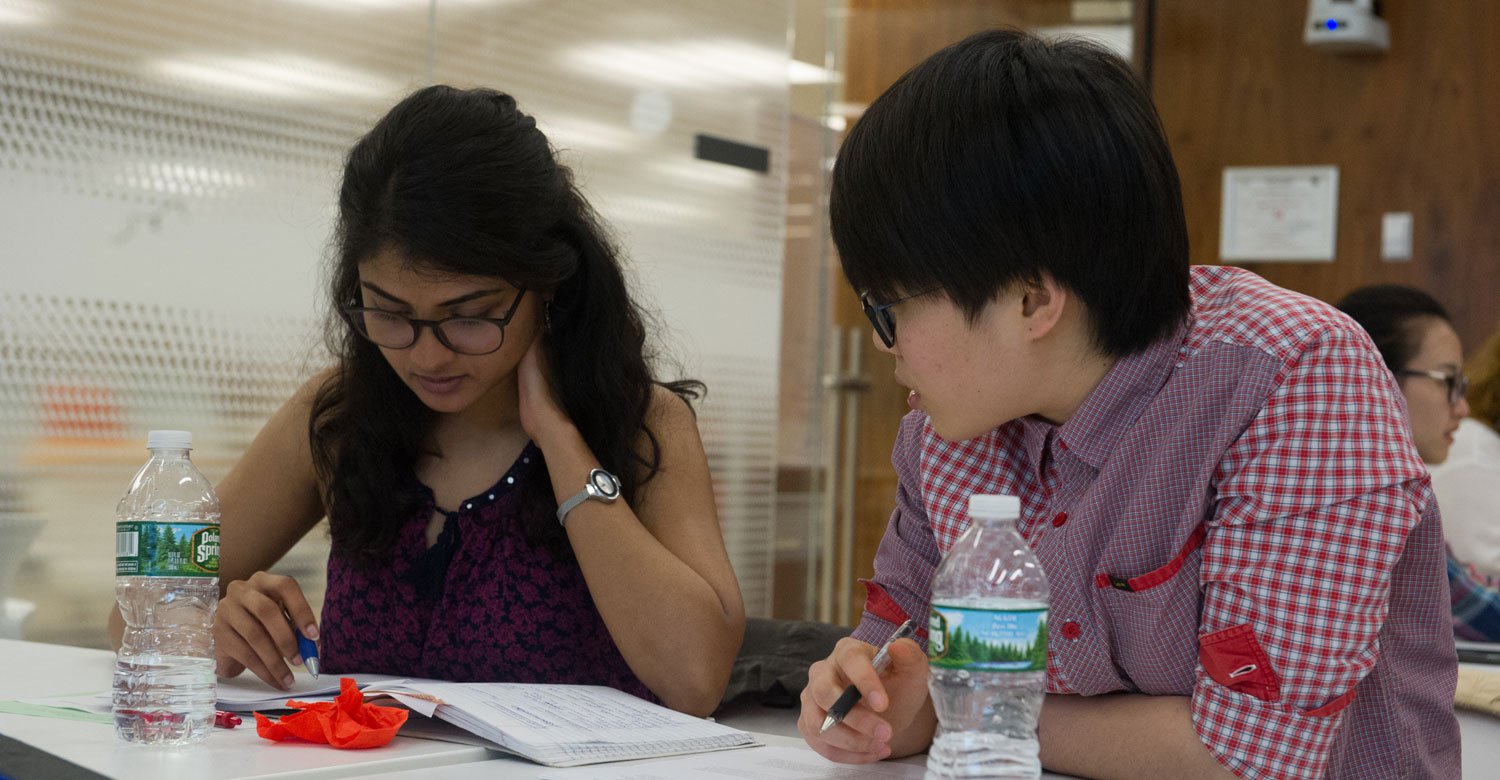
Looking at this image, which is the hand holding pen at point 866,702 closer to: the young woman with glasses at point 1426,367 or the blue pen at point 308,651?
the blue pen at point 308,651

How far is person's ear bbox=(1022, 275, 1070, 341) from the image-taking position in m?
1.23

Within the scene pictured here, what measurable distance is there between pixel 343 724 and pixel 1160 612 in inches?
28.2

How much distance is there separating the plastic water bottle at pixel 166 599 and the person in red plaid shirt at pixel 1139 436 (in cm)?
55

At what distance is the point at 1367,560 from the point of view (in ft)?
3.75

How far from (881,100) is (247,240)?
186 centimetres

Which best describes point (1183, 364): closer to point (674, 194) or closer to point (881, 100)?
point (881, 100)

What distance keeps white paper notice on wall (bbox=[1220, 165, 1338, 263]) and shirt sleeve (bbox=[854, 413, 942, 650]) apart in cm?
376

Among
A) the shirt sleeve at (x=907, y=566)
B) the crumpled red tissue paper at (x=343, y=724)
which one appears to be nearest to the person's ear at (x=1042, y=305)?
the shirt sleeve at (x=907, y=566)

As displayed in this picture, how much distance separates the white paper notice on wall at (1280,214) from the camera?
15.7 ft

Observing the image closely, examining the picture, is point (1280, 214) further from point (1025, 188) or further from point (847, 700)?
point (847, 700)

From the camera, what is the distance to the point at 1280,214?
16.0 feet

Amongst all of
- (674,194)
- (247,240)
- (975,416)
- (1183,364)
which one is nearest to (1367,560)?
(1183,364)

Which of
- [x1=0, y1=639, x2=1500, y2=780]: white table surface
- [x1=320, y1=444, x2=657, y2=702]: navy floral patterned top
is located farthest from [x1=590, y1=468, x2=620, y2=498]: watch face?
[x1=0, y1=639, x2=1500, y2=780]: white table surface

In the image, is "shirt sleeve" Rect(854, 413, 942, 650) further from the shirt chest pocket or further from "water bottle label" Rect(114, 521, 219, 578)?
"water bottle label" Rect(114, 521, 219, 578)
